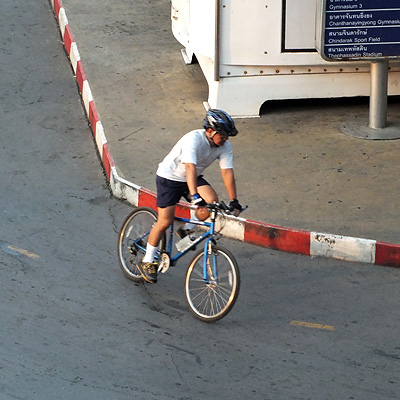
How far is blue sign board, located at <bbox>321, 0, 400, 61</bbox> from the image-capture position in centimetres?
910

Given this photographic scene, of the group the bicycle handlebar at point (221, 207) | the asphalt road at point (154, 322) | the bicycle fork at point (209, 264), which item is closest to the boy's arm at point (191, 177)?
the bicycle handlebar at point (221, 207)

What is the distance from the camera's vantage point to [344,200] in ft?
27.0

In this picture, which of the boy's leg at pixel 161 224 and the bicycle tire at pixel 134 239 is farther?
the bicycle tire at pixel 134 239

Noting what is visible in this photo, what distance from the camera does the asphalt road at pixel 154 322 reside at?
5.72m

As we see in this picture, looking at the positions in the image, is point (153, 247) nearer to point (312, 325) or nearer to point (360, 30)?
point (312, 325)

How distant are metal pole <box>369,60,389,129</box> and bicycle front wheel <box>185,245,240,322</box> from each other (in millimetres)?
3965

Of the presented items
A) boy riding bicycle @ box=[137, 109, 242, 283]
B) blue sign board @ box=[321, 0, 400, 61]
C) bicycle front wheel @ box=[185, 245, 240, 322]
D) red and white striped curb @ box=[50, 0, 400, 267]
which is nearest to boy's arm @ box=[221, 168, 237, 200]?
boy riding bicycle @ box=[137, 109, 242, 283]

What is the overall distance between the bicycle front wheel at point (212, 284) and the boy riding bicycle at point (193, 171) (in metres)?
0.37

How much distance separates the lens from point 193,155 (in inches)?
254

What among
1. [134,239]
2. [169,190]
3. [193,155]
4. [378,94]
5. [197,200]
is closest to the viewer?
[197,200]

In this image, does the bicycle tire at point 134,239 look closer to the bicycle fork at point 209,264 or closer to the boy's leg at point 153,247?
the boy's leg at point 153,247

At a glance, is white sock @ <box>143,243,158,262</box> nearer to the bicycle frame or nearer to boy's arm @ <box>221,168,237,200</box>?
the bicycle frame

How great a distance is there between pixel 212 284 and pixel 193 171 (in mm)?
861

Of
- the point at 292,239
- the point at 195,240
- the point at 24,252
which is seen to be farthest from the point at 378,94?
the point at 24,252
